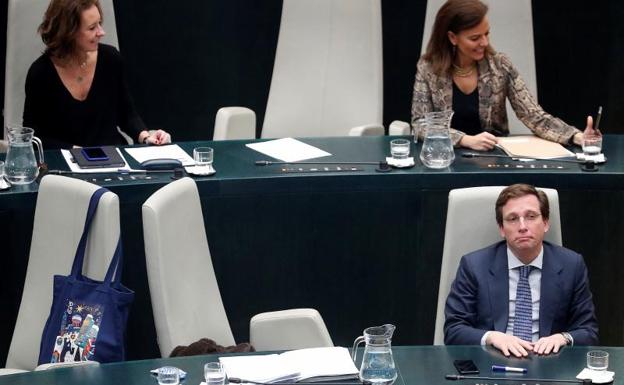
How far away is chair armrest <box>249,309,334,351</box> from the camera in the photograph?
4.18 m

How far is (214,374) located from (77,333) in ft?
2.38

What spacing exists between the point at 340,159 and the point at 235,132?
0.95 m

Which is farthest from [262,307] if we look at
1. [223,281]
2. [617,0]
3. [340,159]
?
[617,0]

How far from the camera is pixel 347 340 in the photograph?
5121 millimetres

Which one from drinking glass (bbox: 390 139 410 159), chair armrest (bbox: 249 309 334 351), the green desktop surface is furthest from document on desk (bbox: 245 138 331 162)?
chair armrest (bbox: 249 309 334 351)

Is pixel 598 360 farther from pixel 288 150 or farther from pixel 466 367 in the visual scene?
pixel 288 150

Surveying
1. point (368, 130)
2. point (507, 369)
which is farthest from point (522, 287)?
point (368, 130)

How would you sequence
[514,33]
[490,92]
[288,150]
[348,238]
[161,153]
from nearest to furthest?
[348,238], [161,153], [288,150], [490,92], [514,33]

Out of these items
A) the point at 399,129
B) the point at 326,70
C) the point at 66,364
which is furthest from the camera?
the point at 326,70

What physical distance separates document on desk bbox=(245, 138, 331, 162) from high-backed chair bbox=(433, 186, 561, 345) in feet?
2.95

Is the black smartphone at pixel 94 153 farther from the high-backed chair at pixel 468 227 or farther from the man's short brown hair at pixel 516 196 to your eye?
the man's short brown hair at pixel 516 196

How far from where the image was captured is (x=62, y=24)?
210 inches

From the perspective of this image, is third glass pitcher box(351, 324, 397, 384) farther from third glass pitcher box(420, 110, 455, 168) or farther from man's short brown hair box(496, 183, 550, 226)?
third glass pitcher box(420, 110, 455, 168)

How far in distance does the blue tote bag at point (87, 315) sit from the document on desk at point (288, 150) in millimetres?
1210
